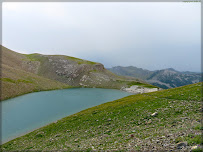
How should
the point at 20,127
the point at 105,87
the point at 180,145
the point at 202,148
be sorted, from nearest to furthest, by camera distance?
the point at 202,148
the point at 180,145
the point at 20,127
the point at 105,87

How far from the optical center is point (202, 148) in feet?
26.2

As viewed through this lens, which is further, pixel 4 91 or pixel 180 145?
pixel 4 91

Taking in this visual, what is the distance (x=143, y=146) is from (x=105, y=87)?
484ft

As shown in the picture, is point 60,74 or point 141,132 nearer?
point 141,132

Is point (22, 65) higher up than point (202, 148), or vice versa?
point (22, 65)

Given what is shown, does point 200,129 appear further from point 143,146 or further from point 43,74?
point 43,74

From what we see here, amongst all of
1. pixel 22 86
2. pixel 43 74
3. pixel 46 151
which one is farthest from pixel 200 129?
pixel 43 74

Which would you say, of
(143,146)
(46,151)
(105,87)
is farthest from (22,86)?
(143,146)

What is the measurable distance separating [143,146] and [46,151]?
565 inches

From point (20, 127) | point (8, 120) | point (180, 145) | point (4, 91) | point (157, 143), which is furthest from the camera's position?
point (4, 91)

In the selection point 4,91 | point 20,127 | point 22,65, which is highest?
point 22,65

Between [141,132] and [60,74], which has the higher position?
[60,74]

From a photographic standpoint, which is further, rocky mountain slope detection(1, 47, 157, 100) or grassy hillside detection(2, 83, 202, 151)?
rocky mountain slope detection(1, 47, 157, 100)

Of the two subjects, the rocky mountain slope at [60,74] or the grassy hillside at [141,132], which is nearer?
the grassy hillside at [141,132]
